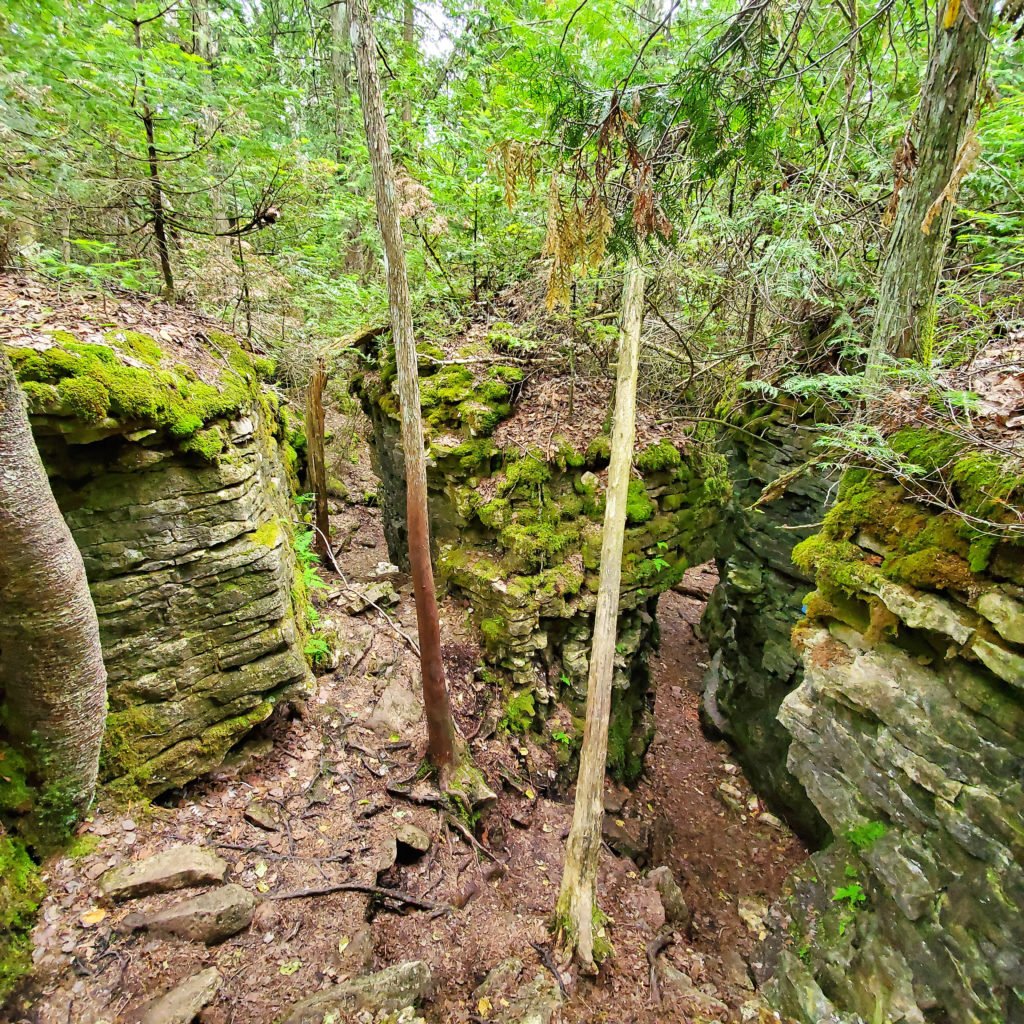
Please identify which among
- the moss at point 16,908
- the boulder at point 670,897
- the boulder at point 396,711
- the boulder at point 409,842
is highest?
the moss at point 16,908

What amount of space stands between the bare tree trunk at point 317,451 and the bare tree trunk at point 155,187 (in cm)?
259

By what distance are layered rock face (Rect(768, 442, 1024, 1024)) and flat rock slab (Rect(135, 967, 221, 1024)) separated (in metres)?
4.34

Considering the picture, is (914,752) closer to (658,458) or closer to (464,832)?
(464,832)

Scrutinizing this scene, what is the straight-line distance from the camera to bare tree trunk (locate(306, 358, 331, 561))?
7688 mm

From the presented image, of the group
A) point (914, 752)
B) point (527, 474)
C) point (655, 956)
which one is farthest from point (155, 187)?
point (655, 956)

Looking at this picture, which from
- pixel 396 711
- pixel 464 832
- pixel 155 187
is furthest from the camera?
pixel 396 711

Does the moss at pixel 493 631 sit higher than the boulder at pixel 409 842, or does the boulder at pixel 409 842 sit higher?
the moss at pixel 493 631

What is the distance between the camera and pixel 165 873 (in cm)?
322

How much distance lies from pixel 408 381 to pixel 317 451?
4.48 meters

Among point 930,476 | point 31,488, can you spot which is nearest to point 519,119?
point 930,476

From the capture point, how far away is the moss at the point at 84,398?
2.97 meters

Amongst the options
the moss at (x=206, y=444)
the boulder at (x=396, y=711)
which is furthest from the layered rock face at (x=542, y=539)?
the moss at (x=206, y=444)

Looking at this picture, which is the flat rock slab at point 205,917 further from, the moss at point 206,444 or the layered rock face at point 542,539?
the layered rock face at point 542,539

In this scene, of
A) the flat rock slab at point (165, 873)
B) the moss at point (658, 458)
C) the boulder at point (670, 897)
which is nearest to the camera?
the flat rock slab at point (165, 873)
